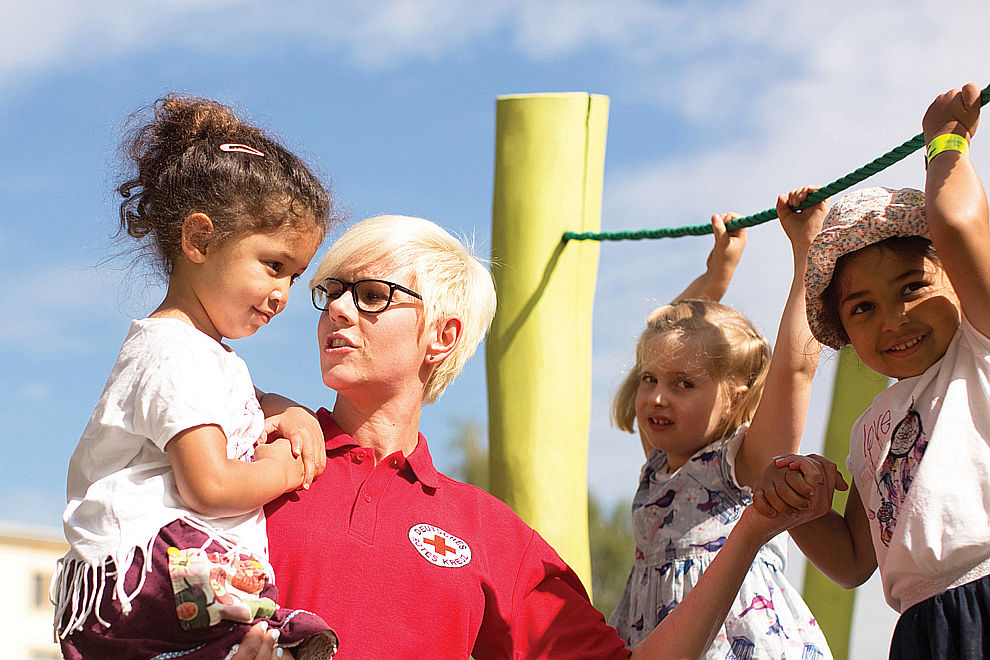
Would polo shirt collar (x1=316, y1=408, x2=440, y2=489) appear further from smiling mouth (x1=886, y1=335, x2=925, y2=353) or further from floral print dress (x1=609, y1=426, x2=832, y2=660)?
→ smiling mouth (x1=886, y1=335, x2=925, y2=353)

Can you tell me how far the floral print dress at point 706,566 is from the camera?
8.93 feet

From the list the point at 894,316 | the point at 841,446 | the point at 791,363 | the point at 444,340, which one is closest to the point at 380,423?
the point at 444,340

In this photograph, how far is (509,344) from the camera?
10.6 ft

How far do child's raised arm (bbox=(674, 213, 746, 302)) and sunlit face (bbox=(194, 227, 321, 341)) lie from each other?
1.40 metres

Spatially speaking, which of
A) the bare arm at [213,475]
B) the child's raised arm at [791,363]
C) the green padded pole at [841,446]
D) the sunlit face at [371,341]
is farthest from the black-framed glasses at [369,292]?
the green padded pole at [841,446]

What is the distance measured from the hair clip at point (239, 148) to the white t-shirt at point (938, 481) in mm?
1322

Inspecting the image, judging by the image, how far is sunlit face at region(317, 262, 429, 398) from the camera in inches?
89.2

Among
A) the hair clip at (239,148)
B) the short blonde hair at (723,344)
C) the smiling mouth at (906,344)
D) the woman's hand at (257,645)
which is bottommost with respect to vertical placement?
the woman's hand at (257,645)

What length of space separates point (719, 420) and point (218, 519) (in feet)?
4.97

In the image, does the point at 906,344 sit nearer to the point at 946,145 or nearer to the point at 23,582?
the point at 946,145

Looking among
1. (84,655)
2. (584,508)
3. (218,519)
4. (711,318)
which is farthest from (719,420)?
(84,655)

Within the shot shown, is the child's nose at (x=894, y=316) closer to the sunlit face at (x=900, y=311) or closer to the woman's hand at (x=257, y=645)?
the sunlit face at (x=900, y=311)

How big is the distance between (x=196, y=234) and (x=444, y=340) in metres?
0.61

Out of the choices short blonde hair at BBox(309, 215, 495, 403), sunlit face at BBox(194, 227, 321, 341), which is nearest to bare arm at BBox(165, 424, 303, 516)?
sunlit face at BBox(194, 227, 321, 341)
